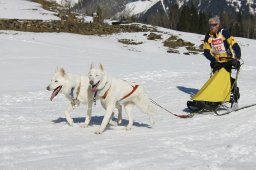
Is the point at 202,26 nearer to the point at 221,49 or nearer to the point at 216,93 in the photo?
the point at 221,49

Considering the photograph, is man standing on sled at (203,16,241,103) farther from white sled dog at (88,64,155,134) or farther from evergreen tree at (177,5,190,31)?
evergreen tree at (177,5,190,31)

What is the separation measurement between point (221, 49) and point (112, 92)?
4.28 m

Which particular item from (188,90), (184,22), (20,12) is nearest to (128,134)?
(188,90)

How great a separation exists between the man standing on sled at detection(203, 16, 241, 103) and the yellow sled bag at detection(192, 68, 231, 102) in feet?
1.04

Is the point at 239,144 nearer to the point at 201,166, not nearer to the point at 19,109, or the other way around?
the point at 201,166

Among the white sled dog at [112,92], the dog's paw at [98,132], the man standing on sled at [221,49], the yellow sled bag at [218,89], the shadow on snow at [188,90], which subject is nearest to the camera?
the white sled dog at [112,92]

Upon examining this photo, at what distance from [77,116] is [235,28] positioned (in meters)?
111

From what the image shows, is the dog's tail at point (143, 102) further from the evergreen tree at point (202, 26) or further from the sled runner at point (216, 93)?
the evergreen tree at point (202, 26)

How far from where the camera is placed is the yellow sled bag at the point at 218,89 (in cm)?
1005

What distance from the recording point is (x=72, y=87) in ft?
26.0

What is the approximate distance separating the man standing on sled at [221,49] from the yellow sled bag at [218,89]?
32cm

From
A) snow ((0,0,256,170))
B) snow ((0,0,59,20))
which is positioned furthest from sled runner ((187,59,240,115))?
snow ((0,0,59,20))

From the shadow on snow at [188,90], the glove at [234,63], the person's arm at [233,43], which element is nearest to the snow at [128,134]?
the shadow on snow at [188,90]

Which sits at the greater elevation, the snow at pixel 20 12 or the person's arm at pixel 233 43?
the snow at pixel 20 12
